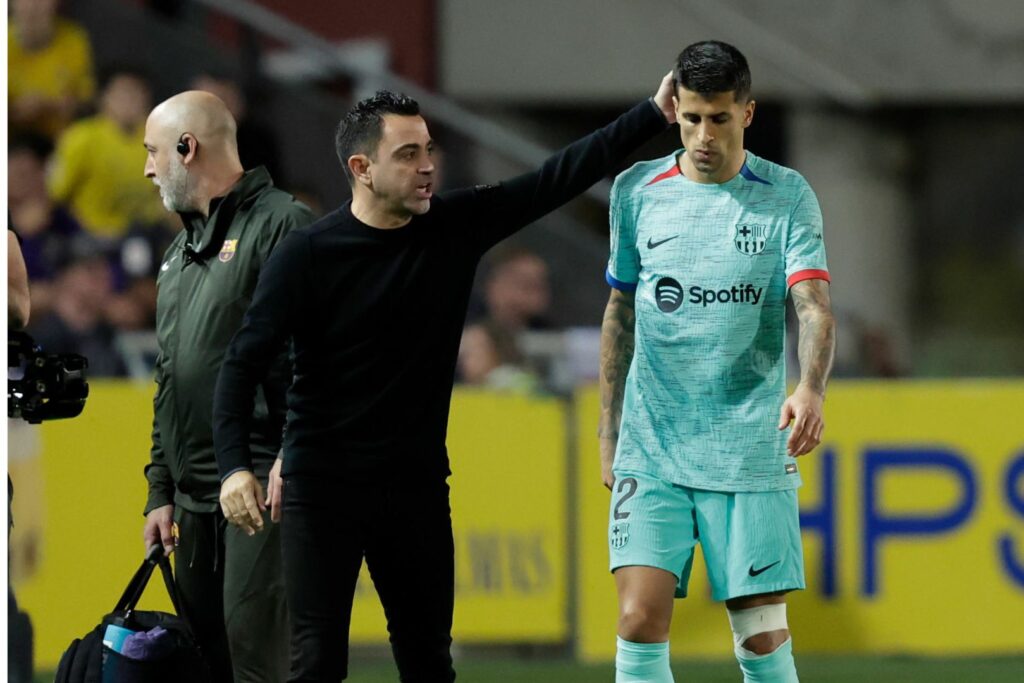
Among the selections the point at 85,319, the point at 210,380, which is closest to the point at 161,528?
the point at 210,380

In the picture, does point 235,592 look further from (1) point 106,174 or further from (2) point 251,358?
(1) point 106,174

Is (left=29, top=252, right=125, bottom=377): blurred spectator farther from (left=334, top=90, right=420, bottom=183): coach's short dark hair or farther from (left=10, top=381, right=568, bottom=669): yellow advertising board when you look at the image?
(left=334, top=90, right=420, bottom=183): coach's short dark hair

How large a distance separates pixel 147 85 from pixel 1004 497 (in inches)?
246

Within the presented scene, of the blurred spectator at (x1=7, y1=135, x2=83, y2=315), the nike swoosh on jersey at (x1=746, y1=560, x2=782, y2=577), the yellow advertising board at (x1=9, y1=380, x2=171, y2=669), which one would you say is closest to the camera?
the nike swoosh on jersey at (x1=746, y1=560, x2=782, y2=577)

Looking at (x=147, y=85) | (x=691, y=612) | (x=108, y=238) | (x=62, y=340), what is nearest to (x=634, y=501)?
(x=691, y=612)

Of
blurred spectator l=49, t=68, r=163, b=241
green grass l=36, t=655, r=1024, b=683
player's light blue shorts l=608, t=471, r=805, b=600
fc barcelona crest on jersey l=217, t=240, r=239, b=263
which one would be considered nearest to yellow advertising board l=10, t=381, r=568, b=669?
green grass l=36, t=655, r=1024, b=683

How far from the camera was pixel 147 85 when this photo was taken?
1289 centimetres

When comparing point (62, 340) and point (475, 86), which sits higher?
point (475, 86)

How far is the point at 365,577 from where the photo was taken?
31.4 feet

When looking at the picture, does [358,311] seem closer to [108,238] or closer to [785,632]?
[785,632]

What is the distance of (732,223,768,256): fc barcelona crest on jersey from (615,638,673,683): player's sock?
117 cm

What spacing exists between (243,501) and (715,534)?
1420 mm

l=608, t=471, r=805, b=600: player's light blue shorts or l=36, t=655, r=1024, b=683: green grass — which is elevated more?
l=608, t=471, r=805, b=600: player's light blue shorts

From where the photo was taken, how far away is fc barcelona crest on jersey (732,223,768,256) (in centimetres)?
574
